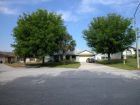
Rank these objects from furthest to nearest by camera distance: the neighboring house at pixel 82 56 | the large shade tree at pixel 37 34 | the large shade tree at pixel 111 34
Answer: the neighboring house at pixel 82 56
the large shade tree at pixel 111 34
the large shade tree at pixel 37 34

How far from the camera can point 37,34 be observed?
4619 cm

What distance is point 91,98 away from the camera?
11078mm

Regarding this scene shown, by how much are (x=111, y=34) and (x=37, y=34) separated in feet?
49.3

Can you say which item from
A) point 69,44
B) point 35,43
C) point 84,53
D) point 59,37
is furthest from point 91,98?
point 84,53

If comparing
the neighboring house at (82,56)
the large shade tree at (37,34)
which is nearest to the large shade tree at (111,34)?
the large shade tree at (37,34)

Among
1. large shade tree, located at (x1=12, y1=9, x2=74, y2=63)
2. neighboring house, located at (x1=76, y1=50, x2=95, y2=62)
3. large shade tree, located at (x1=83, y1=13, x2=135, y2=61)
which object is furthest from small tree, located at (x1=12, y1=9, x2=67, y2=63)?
neighboring house, located at (x1=76, y1=50, x2=95, y2=62)

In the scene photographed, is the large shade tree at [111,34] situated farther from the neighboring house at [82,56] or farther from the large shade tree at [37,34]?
the neighboring house at [82,56]

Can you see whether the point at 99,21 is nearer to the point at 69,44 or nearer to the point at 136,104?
the point at 69,44

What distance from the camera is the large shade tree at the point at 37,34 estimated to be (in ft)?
152

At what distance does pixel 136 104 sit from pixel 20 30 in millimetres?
39974

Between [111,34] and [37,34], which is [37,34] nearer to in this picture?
[37,34]

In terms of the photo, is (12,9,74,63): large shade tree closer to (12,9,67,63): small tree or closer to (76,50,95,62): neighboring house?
(12,9,67,63): small tree

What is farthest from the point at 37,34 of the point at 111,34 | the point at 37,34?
the point at 111,34

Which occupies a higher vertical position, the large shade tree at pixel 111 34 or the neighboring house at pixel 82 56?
the large shade tree at pixel 111 34
